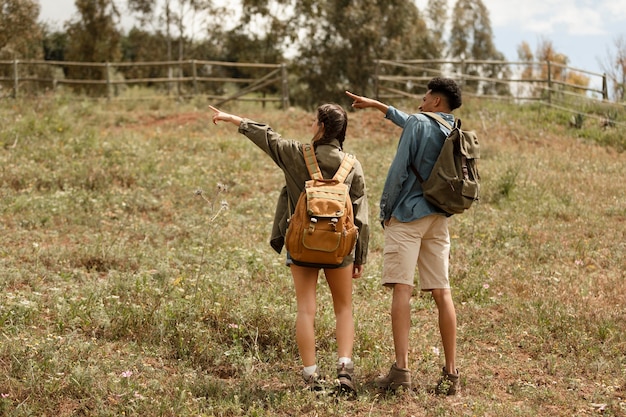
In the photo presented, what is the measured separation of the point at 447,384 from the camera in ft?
16.4

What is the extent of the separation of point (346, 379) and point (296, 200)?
1117 millimetres

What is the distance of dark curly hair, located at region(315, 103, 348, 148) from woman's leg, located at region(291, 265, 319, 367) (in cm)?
79

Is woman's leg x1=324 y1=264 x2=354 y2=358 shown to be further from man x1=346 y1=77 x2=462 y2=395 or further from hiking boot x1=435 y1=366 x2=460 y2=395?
hiking boot x1=435 y1=366 x2=460 y2=395

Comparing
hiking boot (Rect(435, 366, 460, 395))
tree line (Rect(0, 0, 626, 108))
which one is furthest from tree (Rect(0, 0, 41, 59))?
hiking boot (Rect(435, 366, 460, 395))

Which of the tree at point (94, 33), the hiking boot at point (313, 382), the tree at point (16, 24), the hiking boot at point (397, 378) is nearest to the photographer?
the hiking boot at point (313, 382)

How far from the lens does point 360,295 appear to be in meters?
7.22

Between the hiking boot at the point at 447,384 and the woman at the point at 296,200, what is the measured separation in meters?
0.59

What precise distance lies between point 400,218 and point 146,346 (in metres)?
2.02

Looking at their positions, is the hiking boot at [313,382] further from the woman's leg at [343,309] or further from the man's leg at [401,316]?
the man's leg at [401,316]

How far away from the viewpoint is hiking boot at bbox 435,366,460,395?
4984 mm

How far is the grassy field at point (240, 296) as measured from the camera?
481 cm

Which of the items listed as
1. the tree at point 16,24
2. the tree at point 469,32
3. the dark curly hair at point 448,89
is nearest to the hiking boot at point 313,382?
the dark curly hair at point 448,89

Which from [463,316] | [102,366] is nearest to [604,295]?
[463,316]

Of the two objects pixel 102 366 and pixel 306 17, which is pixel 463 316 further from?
pixel 306 17
